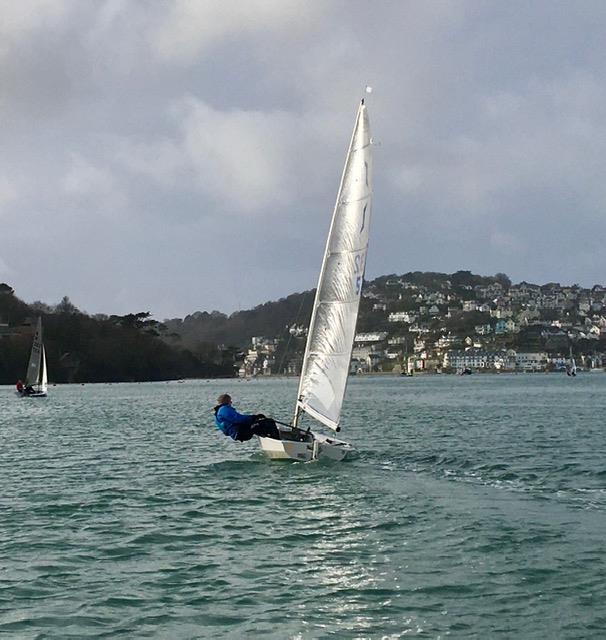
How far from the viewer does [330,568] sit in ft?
46.4

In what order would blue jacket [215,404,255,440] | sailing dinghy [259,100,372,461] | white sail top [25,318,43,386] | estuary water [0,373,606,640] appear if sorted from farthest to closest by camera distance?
white sail top [25,318,43,386] < sailing dinghy [259,100,372,461] < blue jacket [215,404,255,440] < estuary water [0,373,606,640]

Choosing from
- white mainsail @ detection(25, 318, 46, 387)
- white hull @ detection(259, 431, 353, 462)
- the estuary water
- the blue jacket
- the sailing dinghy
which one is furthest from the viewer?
white mainsail @ detection(25, 318, 46, 387)

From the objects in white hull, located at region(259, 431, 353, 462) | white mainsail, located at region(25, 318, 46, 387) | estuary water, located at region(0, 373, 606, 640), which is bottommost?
estuary water, located at region(0, 373, 606, 640)

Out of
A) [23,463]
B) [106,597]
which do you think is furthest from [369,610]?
[23,463]

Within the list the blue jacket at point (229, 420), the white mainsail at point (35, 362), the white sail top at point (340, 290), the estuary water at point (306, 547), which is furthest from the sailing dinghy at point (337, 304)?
the white mainsail at point (35, 362)

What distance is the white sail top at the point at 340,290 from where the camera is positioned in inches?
1071

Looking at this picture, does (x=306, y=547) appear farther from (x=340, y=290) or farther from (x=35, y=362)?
(x=35, y=362)

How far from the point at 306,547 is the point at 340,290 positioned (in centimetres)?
1274

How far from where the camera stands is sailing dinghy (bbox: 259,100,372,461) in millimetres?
27125

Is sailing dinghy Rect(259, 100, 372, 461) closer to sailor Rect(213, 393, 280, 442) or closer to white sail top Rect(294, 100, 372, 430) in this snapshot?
white sail top Rect(294, 100, 372, 430)

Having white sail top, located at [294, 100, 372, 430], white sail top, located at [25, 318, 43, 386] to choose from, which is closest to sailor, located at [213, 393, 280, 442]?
white sail top, located at [294, 100, 372, 430]

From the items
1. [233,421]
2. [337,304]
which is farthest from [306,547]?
[337,304]

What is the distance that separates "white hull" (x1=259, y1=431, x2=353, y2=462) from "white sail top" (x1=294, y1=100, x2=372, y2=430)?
931 millimetres

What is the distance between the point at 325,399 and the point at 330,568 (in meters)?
13.9
